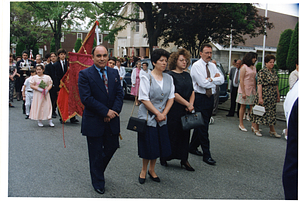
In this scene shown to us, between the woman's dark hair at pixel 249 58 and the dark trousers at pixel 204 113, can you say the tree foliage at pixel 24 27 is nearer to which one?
the woman's dark hair at pixel 249 58

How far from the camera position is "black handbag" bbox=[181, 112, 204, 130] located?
4.47 m

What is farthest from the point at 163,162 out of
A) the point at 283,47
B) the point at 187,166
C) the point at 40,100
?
the point at 283,47

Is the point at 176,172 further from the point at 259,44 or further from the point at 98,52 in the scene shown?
the point at 259,44

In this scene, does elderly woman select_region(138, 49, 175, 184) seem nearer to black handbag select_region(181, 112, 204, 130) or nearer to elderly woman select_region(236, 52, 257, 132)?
black handbag select_region(181, 112, 204, 130)

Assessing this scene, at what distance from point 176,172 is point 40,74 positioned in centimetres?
547

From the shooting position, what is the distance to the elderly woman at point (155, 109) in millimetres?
4043

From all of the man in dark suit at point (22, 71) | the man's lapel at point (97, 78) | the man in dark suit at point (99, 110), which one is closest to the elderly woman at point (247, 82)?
the man in dark suit at point (99, 110)

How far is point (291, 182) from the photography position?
1.86m

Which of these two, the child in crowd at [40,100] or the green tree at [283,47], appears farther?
the green tree at [283,47]

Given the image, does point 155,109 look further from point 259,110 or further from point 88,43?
point 259,110

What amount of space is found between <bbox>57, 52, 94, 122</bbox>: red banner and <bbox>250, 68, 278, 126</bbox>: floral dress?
4143 mm

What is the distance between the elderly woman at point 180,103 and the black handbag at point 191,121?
12cm

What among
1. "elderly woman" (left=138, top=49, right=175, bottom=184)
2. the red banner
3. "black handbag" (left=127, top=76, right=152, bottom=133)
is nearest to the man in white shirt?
"elderly woman" (left=138, top=49, right=175, bottom=184)
